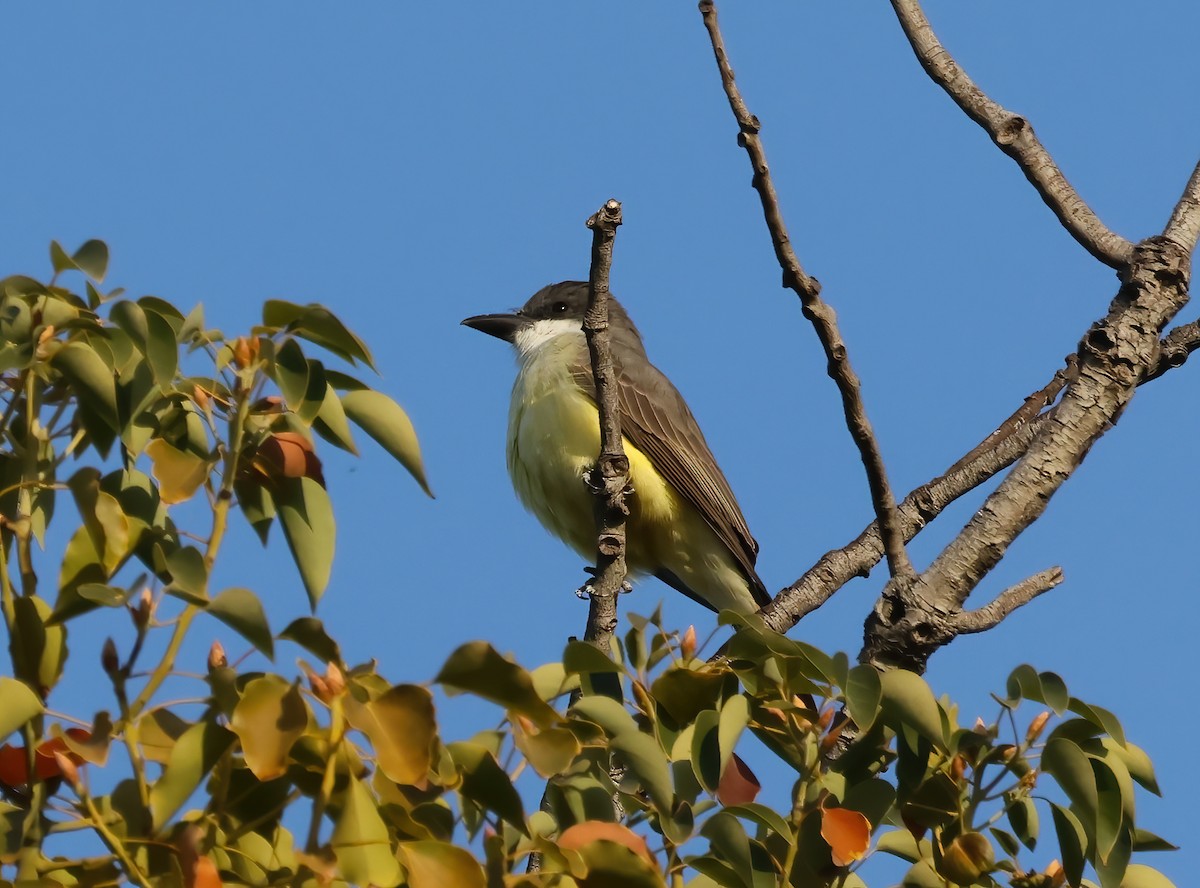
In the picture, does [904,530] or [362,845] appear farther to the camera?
[904,530]

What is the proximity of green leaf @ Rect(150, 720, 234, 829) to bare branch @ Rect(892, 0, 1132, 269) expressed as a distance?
2.94 meters

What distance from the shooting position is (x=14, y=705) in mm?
2053

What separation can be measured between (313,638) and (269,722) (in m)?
0.16

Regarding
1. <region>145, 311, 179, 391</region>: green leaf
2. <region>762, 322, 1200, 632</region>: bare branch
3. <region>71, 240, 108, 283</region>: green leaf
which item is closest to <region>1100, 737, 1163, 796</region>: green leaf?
<region>145, 311, 179, 391</region>: green leaf

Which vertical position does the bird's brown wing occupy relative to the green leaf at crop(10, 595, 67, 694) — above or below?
above

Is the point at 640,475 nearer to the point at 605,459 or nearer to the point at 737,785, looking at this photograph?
the point at 605,459

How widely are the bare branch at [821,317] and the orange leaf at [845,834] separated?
1291 mm

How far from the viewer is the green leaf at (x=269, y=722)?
1.96 metres

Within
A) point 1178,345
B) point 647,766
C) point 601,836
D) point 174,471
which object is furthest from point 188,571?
point 1178,345

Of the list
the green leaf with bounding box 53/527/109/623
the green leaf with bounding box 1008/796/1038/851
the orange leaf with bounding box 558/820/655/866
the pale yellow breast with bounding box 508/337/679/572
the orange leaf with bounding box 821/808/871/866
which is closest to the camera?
the green leaf with bounding box 53/527/109/623

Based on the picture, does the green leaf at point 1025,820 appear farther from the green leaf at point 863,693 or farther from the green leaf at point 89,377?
the green leaf at point 89,377

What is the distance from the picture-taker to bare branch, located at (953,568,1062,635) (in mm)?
3586

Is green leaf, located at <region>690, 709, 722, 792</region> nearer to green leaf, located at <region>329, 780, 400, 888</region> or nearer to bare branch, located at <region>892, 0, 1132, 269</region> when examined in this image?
green leaf, located at <region>329, 780, 400, 888</region>

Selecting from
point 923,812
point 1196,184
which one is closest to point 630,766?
point 923,812
